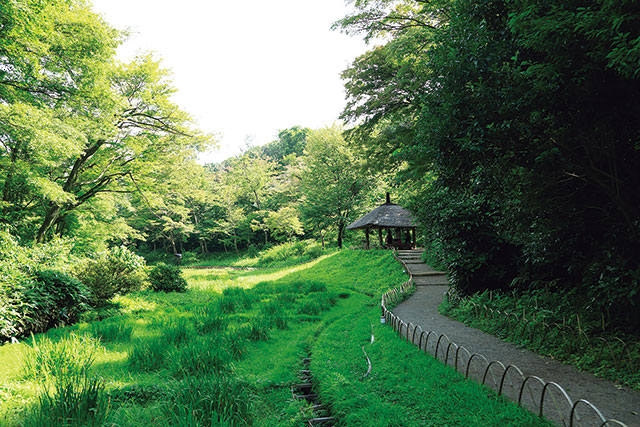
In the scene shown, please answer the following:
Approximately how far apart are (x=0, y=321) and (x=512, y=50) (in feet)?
30.4

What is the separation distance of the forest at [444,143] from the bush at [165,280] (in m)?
0.18

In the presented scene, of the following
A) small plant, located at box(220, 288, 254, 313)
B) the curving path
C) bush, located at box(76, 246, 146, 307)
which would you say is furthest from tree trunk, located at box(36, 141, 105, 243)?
the curving path

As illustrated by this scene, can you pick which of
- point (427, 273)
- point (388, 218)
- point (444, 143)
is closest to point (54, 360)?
point (444, 143)

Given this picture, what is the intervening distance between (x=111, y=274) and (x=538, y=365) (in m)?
10.9

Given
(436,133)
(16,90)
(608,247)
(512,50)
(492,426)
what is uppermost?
(16,90)

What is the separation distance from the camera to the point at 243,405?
3213mm

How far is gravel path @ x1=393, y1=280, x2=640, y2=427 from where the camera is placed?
10.3 feet

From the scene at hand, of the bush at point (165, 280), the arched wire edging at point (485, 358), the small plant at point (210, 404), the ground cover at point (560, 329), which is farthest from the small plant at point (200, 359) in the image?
the bush at point (165, 280)

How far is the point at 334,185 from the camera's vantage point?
27.5 m

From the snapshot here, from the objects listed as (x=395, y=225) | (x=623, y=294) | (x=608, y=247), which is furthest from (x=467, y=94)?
(x=395, y=225)

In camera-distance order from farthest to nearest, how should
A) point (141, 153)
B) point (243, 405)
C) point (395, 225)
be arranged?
point (395, 225) → point (141, 153) → point (243, 405)

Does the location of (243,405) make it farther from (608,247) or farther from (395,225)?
(395,225)

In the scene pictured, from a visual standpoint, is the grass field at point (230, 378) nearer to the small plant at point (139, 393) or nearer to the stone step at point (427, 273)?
the small plant at point (139, 393)

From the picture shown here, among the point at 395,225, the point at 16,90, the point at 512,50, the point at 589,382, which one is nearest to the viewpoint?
the point at 589,382
